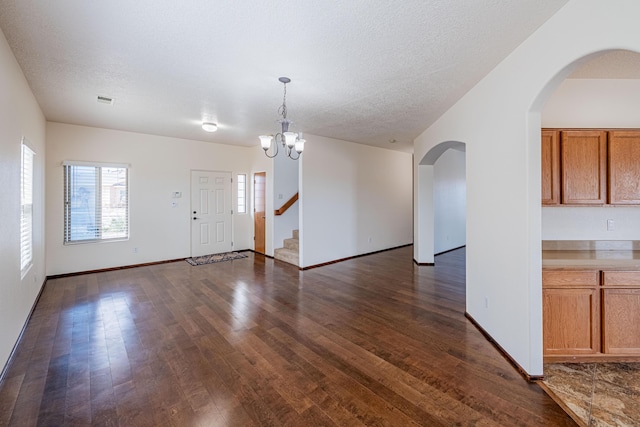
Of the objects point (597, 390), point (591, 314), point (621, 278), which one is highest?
point (621, 278)

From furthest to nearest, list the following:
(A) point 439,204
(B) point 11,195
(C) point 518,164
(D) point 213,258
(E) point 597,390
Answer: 1. (A) point 439,204
2. (D) point 213,258
3. (B) point 11,195
4. (C) point 518,164
5. (E) point 597,390

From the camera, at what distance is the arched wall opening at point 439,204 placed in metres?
6.02

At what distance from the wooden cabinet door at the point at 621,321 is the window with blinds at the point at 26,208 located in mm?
5836

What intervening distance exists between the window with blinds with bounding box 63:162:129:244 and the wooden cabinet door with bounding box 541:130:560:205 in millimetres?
6778

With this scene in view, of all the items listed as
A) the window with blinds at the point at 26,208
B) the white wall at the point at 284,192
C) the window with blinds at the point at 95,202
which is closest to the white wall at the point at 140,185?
the window with blinds at the point at 95,202

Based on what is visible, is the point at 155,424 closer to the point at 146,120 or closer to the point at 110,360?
the point at 110,360

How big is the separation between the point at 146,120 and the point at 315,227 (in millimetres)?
3628

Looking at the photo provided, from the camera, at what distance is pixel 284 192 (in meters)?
6.87

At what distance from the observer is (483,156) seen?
3.01 m

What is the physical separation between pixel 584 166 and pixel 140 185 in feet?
23.1

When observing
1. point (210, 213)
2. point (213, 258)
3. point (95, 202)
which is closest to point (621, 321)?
point (213, 258)

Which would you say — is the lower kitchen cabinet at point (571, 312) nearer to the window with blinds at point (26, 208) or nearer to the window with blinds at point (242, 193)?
the window with blinds at point (26, 208)

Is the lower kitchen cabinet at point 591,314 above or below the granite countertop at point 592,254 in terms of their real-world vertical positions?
below

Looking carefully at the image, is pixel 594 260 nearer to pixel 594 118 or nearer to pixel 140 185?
pixel 594 118
